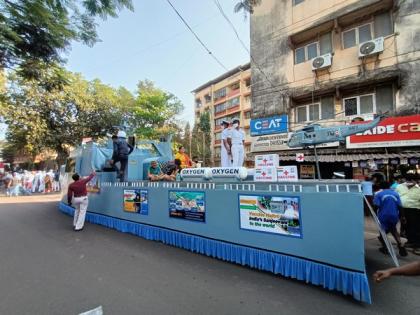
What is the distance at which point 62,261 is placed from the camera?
4.80 metres

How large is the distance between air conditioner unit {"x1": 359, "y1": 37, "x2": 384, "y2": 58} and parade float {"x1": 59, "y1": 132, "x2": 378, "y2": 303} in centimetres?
1029

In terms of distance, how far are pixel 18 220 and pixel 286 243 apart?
9.21m

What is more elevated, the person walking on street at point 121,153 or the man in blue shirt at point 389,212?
the person walking on street at point 121,153

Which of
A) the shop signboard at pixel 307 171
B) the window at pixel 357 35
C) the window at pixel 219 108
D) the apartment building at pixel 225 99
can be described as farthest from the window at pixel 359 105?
the window at pixel 219 108

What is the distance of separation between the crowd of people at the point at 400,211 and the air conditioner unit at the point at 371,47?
25.3 ft

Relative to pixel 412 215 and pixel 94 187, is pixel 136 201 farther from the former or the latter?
pixel 412 215

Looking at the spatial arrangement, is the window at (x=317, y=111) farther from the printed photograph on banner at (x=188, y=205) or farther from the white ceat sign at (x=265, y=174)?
the printed photograph on banner at (x=188, y=205)

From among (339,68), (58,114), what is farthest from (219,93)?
(339,68)

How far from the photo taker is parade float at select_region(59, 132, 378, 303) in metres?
3.46

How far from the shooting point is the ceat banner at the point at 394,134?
33.7ft

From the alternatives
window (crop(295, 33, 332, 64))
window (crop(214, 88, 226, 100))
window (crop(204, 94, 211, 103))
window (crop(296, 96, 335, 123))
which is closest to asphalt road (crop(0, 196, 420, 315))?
window (crop(296, 96, 335, 123))

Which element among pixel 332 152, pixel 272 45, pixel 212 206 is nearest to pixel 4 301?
pixel 212 206

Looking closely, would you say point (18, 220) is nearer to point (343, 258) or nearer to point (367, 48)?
point (343, 258)

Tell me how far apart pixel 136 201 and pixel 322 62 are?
11.4 meters
